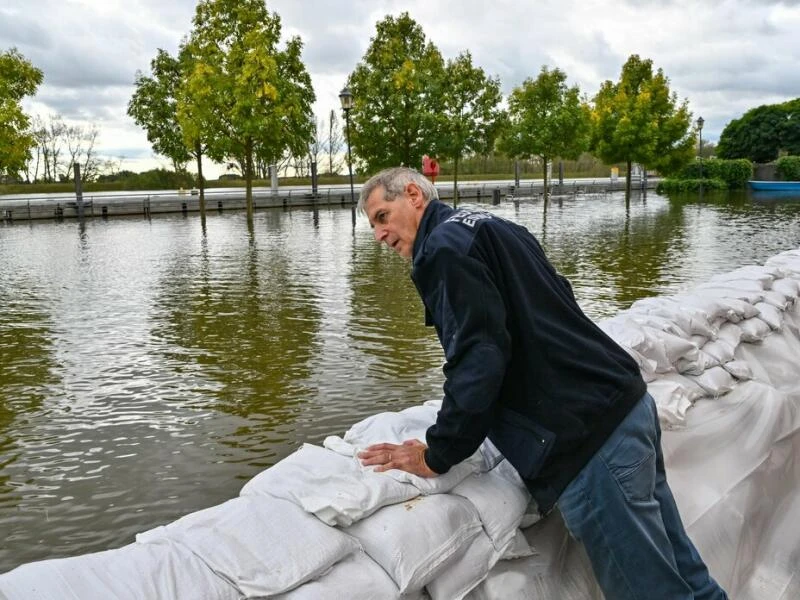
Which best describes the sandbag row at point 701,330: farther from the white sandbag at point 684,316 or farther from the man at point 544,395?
the man at point 544,395

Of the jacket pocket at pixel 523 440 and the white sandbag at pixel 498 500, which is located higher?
the jacket pocket at pixel 523 440

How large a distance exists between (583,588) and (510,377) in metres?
1.00

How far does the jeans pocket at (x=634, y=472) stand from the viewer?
2.03 metres

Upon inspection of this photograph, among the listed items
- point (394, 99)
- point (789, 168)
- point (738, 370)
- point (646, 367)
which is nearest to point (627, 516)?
point (646, 367)

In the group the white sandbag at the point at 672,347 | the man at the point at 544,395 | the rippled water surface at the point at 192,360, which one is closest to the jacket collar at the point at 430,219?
the man at the point at 544,395

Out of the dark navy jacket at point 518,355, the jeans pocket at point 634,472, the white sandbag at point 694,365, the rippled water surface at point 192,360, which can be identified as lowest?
the rippled water surface at point 192,360

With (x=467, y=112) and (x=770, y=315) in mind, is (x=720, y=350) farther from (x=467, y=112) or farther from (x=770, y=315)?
(x=467, y=112)

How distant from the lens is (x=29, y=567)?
6.04 feet

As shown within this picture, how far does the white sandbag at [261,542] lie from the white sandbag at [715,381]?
8.21 ft

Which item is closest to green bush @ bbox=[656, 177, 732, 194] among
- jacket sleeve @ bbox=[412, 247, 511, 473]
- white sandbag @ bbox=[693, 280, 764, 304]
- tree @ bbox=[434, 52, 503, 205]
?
tree @ bbox=[434, 52, 503, 205]

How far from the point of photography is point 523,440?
2.09m

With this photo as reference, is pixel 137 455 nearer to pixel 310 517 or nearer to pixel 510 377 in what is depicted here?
pixel 310 517

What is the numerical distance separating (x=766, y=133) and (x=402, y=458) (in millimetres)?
66580

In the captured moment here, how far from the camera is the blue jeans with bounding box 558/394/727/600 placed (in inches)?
80.0
